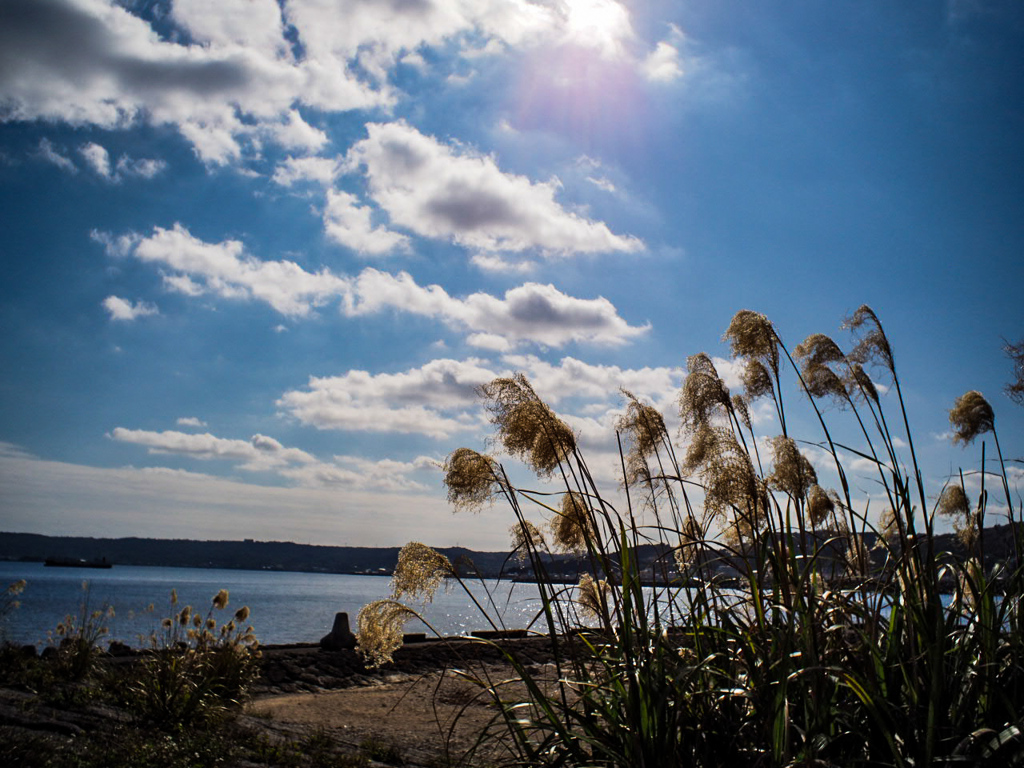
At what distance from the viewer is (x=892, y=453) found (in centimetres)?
348

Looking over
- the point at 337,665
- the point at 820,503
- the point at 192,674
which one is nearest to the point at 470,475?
the point at 820,503

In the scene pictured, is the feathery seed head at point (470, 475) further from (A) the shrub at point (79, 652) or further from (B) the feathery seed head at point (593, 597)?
(A) the shrub at point (79, 652)

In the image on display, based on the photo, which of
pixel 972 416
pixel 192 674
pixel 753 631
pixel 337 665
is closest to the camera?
pixel 753 631

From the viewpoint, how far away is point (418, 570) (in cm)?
350

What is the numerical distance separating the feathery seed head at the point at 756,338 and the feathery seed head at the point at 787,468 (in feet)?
1.33

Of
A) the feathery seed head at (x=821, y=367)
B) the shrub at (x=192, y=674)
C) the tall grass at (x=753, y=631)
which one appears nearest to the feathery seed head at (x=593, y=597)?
the tall grass at (x=753, y=631)

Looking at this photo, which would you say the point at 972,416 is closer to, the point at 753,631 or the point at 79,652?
the point at 753,631

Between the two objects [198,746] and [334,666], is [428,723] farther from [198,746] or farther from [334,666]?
[334,666]

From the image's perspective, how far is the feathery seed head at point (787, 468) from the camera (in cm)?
363

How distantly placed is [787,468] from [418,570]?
1936 millimetres

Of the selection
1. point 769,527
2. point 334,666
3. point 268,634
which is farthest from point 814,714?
point 268,634

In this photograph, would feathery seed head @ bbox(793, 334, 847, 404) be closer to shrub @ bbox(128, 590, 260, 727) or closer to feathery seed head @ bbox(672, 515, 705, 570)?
feathery seed head @ bbox(672, 515, 705, 570)

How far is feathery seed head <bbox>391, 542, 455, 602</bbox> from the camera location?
3.50m

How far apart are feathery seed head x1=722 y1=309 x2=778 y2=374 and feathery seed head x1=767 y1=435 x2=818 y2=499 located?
1.33 ft
